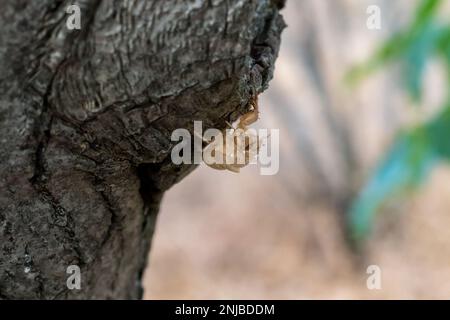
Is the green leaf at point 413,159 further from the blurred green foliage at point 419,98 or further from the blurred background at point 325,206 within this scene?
the blurred background at point 325,206

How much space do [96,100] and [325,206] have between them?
242 cm

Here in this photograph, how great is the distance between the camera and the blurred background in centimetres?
269

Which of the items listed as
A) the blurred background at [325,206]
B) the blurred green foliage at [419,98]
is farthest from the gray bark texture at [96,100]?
the blurred background at [325,206]

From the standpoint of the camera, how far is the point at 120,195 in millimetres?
688

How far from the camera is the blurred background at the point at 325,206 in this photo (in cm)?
269

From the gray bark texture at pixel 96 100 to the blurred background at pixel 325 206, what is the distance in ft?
6.32

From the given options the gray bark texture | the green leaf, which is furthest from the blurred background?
the gray bark texture

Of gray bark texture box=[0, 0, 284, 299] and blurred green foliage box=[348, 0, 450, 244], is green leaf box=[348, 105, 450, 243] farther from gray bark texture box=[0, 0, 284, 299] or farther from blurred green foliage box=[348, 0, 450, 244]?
gray bark texture box=[0, 0, 284, 299]

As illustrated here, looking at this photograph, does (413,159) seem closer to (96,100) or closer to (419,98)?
(419,98)

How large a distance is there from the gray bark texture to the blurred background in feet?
6.32
